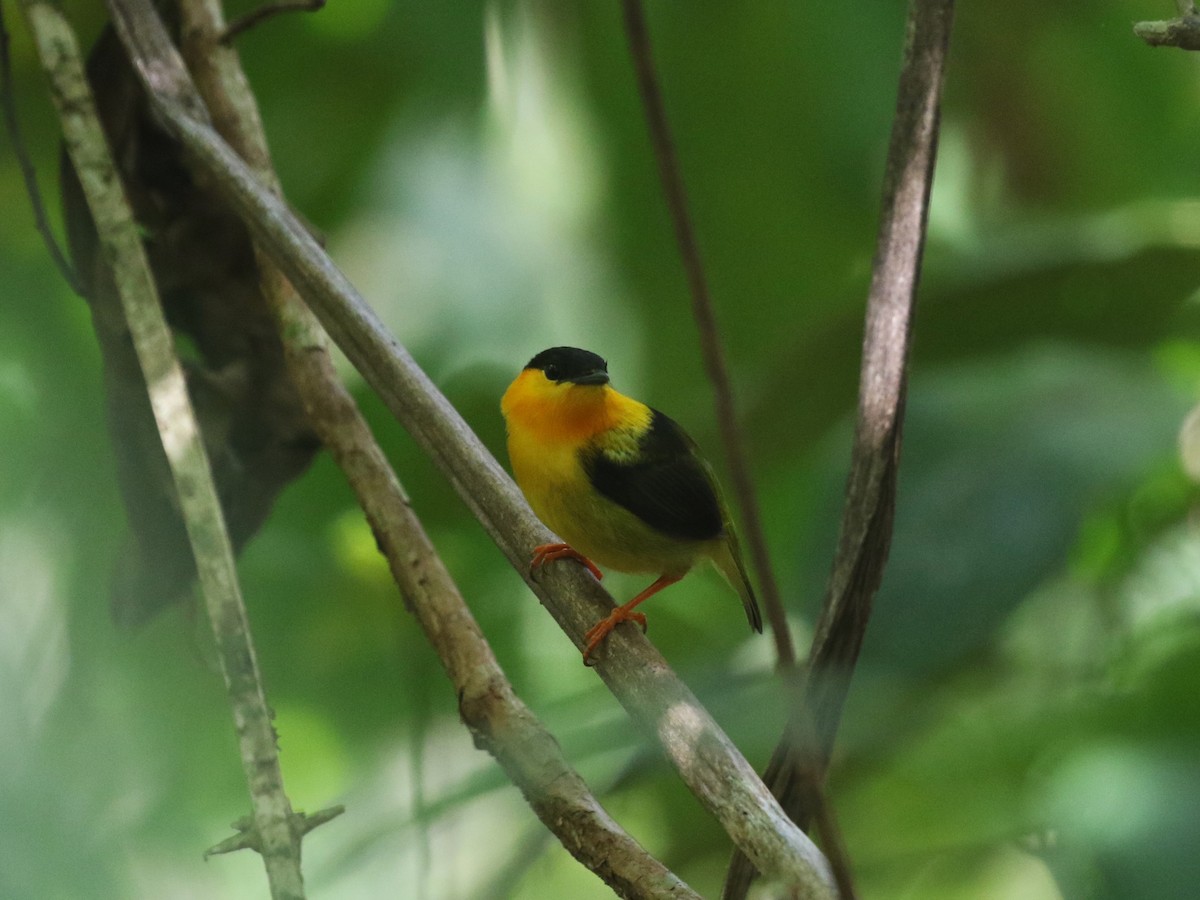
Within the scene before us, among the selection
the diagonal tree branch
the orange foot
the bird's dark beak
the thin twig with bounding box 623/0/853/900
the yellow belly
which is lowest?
the yellow belly

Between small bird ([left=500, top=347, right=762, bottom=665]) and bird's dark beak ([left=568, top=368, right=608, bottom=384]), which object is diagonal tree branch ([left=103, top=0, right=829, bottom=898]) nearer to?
small bird ([left=500, top=347, right=762, bottom=665])

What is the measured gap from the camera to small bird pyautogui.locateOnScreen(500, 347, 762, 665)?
2.06 metres

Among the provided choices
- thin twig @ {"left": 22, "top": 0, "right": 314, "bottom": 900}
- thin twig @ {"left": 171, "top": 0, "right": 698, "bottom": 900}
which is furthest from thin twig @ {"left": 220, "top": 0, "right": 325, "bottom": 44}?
thin twig @ {"left": 22, "top": 0, "right": 314, "bottom": 900}

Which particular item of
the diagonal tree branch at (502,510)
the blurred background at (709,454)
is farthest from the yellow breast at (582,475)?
the diagonal tree branch at (502,510)

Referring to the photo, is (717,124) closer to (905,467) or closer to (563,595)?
(905,467)

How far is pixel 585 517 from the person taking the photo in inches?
81.3

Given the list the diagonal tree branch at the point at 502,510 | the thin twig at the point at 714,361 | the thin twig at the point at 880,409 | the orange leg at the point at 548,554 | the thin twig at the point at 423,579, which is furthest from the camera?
the orange leg at the point at 548,554

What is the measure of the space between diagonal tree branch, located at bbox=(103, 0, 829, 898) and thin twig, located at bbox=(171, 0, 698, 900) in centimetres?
15

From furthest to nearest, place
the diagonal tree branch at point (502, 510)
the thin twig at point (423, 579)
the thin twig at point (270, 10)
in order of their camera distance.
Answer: the thin twig at point (270, 10) < the thin twig at point (423, 579) < the diagonal tree branch at point (502, 510)

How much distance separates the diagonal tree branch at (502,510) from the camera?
1023 mm

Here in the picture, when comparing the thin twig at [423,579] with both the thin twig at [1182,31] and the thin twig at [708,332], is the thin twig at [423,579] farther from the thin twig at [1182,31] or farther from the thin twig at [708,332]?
the thin twig at [1182,31]

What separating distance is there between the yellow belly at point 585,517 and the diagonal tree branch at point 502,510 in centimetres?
35

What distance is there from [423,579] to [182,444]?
1.37ft

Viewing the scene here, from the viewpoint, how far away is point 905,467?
177 cm
